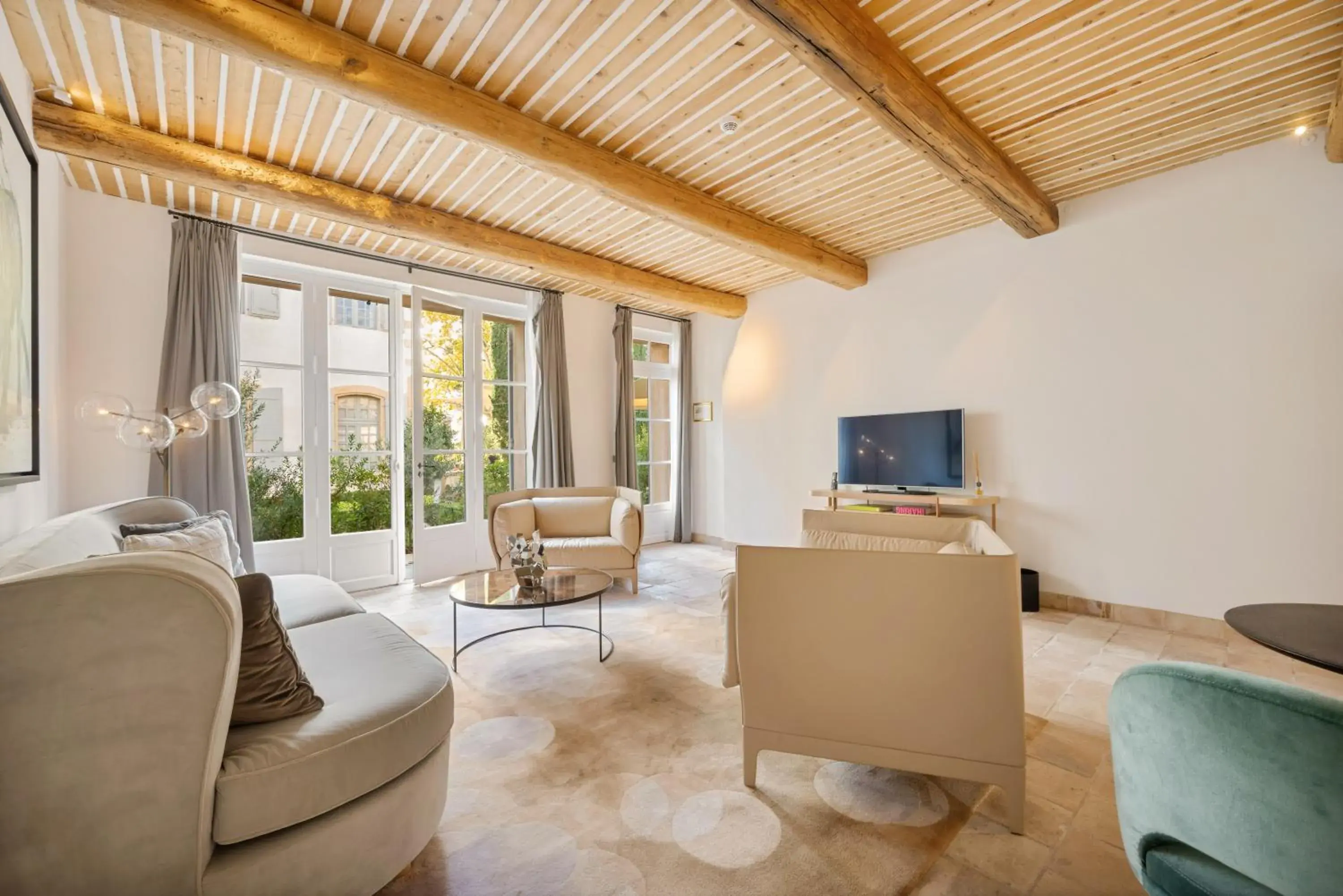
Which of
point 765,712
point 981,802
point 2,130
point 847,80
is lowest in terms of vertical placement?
point 981,802

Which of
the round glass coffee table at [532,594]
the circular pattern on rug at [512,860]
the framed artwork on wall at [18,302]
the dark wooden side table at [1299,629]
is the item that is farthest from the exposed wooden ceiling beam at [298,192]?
the dark wooden side table at [1299,629]

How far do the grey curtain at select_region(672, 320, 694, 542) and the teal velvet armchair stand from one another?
5.68 metres

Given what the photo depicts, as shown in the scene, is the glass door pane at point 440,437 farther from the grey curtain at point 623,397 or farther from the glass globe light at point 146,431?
the glass globe light at point 146,431

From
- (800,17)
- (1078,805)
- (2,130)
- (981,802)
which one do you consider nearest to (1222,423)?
(1078,805)

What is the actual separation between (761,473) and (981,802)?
415cm

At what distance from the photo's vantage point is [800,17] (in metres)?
1.89

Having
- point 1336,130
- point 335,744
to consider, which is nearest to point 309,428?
point 335,744

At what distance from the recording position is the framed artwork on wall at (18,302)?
6.01 ft

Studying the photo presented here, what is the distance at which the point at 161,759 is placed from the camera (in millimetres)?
1093

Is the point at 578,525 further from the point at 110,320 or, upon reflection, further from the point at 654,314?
the point at 110,320

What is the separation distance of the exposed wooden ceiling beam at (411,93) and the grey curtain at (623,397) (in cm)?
237

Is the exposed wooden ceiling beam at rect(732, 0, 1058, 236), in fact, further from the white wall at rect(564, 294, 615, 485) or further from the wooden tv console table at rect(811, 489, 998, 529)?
the white wall at rect(564, 294, 615, 485)

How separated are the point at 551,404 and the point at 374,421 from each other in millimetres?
1512

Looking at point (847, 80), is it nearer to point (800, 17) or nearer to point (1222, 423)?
point (800, 17)
